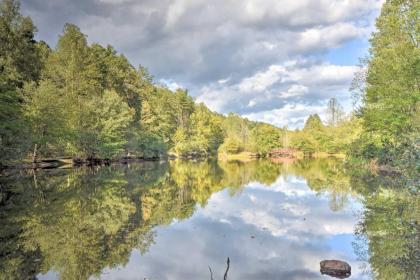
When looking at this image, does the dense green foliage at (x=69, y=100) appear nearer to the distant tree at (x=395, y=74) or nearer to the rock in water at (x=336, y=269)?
the rock in water at (x=336, y=269)

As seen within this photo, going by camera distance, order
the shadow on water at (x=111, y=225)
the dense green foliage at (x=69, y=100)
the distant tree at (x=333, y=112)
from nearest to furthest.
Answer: the shadow on water at (x=111, y=225)
the dense green foliage at (x=69, y=100)
the distant tree at (x=333, y=112)

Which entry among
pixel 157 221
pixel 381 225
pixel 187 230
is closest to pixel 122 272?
pixel 187 230

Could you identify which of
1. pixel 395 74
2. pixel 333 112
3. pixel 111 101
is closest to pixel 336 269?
pixel 395 74

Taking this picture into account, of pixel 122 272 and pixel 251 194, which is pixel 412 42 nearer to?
pixel 251 194

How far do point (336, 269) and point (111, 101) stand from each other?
52154 millimetres

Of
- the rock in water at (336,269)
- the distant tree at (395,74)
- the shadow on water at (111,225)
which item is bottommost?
the rock in water at (336,269)

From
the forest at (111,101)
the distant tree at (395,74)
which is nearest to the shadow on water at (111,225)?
the forest at (111,101)

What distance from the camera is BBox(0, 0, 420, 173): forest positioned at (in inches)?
1136

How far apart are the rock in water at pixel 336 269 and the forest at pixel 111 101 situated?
7658 millimetres

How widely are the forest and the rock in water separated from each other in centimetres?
766

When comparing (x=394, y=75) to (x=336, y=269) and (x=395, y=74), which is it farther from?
(x=336, y=269)

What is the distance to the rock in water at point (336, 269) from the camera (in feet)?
31.3

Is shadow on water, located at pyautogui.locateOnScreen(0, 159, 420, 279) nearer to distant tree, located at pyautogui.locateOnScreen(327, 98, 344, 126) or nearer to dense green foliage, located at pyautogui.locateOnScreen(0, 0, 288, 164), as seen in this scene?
dense green foliage, located at pyautogui.locateOnScreen(0, 0, 288, 164)

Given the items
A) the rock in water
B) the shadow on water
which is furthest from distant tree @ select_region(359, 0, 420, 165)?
the rock in water
